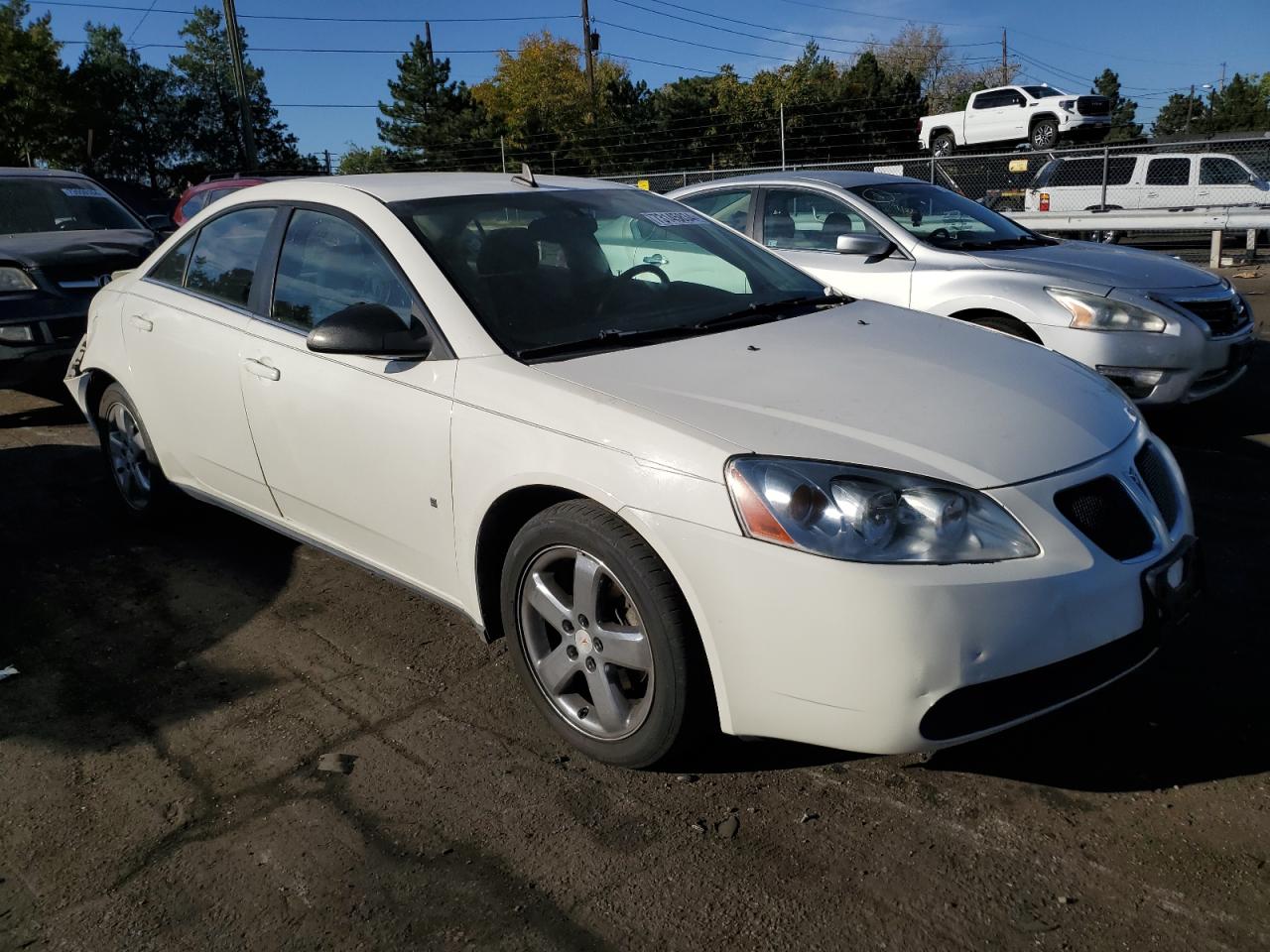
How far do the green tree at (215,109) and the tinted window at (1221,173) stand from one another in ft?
147

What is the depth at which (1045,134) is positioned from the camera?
97.6ft

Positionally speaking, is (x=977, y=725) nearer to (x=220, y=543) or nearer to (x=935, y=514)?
(x=935, y=514)

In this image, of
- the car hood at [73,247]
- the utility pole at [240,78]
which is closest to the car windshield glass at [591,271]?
the car hood at [73,247]

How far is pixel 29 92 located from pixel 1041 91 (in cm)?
3865

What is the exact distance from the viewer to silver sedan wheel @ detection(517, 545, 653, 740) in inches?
105

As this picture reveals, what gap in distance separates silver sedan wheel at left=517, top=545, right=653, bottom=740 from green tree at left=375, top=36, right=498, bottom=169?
45.6 m

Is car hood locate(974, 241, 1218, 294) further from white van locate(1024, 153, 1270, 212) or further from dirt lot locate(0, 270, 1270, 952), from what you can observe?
white van locate(1024, 153, 1270, 212)

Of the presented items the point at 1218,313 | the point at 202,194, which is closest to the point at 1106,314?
the point at 1218,313

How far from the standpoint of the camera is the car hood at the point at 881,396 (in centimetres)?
248

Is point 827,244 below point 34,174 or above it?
below

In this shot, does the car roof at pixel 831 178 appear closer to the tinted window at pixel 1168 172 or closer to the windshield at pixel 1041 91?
the tinted window at pixel 1168 172

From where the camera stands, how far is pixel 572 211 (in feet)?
12.3

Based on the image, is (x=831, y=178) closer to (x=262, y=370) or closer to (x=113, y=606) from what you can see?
(x=262, y=370)

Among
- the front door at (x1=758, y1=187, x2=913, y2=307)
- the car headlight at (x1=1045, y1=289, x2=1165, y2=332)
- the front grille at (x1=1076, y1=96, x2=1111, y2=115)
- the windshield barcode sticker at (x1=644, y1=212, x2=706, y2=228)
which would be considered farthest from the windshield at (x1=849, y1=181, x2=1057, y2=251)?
the front grille at (x1=1076, y1=96, x2=1111, y2=115)
